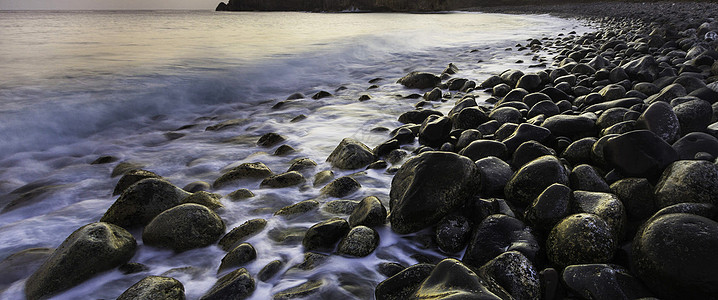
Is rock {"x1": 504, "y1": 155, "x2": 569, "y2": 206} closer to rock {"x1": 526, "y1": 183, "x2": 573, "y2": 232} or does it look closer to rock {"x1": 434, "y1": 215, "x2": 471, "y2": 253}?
rock {"x1": 526, "y1": 183, "x2": 573, "y2": 232}

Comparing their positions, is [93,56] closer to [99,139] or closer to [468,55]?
[99,139]

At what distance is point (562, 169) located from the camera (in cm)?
192

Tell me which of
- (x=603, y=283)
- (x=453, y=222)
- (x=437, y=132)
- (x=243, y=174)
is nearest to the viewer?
(x=603, y=283)

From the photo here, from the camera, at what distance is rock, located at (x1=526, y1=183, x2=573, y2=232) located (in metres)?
1.63

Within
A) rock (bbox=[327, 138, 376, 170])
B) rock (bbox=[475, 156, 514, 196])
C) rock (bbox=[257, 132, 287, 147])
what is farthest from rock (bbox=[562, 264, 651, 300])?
rock (bbox=[257, 132, 287, 147])

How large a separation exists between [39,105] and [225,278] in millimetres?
4984

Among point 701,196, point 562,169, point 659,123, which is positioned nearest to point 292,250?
point 562,169

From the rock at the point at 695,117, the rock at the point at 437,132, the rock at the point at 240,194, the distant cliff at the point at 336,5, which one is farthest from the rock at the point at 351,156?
the distant cliff at the point at 336,5

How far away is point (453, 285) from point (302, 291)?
→ 2.24 feet

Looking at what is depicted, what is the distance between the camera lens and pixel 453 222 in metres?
1.79

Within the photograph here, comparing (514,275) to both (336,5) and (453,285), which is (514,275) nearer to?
(453,285)

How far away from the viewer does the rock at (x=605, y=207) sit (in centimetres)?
155

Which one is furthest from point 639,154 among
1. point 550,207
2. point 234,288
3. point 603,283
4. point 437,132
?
point 234,288

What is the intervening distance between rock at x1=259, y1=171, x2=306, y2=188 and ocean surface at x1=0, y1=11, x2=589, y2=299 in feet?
0.20
